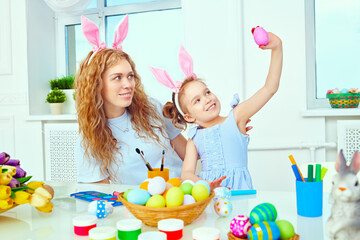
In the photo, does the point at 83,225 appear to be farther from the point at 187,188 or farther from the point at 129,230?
the point at 187,188

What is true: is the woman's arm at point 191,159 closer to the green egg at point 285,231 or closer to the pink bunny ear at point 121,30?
the pink bunny ear at point 121,30

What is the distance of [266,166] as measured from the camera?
2426mm

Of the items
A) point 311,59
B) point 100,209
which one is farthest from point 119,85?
point 311,59

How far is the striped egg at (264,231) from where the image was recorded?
65cm

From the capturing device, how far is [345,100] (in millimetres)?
2295

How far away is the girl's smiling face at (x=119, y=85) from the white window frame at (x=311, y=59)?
1415 mm

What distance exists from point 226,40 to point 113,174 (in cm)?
124

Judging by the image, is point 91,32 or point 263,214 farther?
point 91,32

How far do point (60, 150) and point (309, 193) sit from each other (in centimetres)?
242

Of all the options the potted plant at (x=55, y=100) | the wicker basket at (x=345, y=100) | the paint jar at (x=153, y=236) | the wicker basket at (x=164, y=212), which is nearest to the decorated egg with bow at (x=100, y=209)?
the wicker basket at (x=164, y=212)

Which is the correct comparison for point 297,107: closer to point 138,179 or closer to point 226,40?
point 226,40

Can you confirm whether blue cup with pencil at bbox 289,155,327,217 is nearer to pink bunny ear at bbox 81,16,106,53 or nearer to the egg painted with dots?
the egg painted with dots

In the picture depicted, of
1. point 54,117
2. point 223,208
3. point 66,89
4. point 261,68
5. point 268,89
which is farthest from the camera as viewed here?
point 66,89

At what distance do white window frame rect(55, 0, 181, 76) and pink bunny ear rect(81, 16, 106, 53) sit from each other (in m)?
1.39
